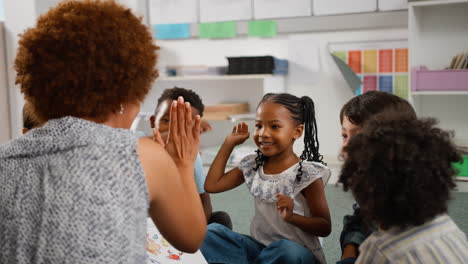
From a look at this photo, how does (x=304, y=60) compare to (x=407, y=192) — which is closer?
(x=407, y=192)

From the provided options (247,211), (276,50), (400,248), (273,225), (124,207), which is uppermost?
(276,50)

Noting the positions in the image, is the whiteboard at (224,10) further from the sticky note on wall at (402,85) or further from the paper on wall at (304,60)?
the sticky note on wall at (402,85)

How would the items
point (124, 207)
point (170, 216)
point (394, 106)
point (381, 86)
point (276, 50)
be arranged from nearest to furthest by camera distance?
point (124, 207) → point (170, 216) → point (394, 106) → point (381, 86) → point (276, 50)

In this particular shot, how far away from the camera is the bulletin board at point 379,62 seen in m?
3.42

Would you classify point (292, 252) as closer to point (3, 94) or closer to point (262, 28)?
point (262, 28)

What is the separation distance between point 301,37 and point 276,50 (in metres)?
0.21

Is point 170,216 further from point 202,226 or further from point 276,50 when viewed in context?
point 276,50

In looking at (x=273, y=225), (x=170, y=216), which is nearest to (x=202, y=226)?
(x=170, y=216)

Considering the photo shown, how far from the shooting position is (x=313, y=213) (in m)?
1.49

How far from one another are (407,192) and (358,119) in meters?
0.58

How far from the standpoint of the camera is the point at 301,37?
3656 millimetres

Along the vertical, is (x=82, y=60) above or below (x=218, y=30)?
below

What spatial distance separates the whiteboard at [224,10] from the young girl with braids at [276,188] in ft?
7.50

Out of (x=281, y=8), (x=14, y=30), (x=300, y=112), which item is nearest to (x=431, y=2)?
(x=281, y=8)
